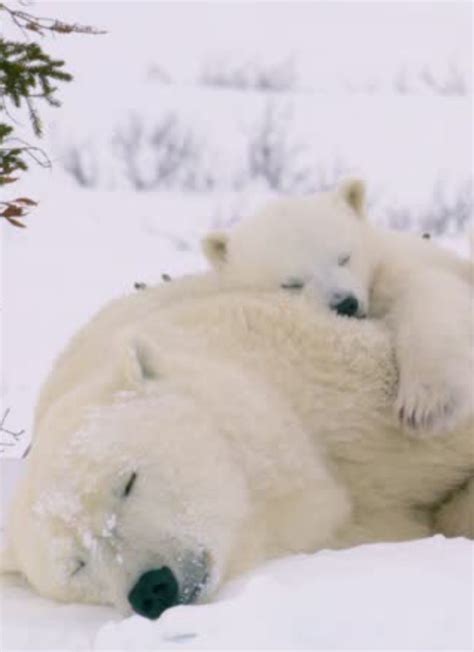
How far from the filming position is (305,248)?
4.07 m

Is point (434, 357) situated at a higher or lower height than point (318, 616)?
lower

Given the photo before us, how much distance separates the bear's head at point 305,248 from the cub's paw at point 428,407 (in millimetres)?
669

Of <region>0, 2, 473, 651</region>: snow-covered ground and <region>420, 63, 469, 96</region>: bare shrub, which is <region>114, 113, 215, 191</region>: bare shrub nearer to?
<region>0, 2, 473, 651</region>: snow-covered ground

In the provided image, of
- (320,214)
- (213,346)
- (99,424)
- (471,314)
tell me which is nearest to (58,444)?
(99,424)

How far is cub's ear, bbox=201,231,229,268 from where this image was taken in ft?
14.0

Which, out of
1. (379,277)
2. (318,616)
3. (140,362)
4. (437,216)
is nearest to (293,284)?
(379,277)

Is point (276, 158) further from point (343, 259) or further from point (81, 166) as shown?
point (343, 259)

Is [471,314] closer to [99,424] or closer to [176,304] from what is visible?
[176,304]

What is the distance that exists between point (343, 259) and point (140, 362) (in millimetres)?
1279

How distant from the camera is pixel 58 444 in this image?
267 centimetres

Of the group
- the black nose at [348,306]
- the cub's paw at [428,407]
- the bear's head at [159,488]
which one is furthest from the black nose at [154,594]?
the black nose at [348,306]

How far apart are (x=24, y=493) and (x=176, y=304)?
84 cm

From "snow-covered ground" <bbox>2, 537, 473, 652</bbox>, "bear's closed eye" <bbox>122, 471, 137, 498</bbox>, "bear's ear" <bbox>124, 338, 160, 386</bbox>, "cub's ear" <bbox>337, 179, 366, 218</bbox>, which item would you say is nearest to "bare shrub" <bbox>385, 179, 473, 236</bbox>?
"cub's ear" <bbox>337, 179, 366, 218</bbox>

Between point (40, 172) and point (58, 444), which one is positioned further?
point (40, 172)
